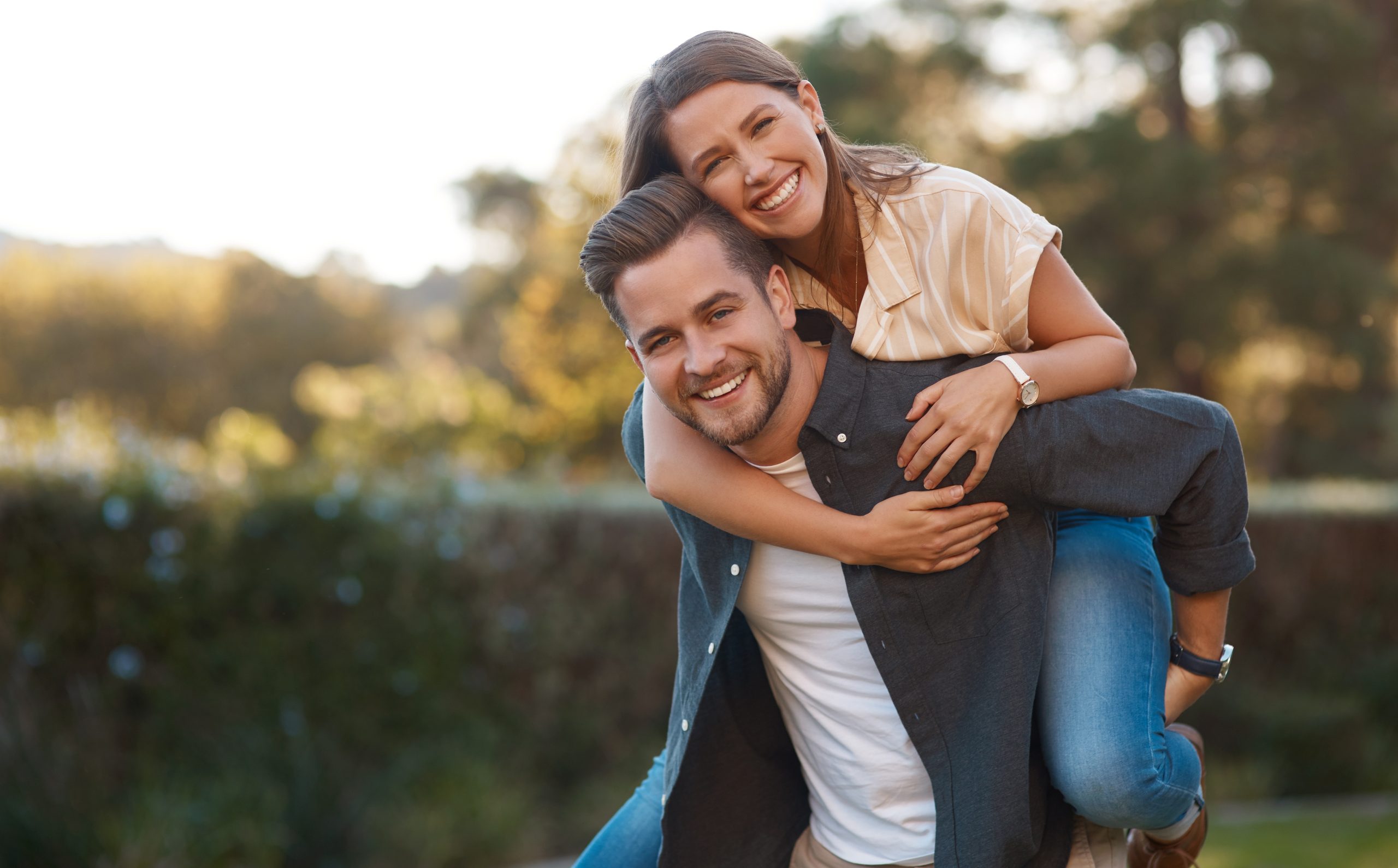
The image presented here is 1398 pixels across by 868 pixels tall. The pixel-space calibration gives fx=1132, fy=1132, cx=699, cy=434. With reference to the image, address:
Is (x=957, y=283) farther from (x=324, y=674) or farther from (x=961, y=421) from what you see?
(x=324, y=674)

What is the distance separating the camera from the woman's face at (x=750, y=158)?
8.81 ft

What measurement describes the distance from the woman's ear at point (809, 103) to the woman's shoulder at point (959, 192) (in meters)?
0.29

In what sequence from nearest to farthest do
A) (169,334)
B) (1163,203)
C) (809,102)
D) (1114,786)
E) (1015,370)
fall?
(1114,786), (1015,370), (809,102), (1163,203), (169,334)

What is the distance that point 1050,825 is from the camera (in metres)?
2.51

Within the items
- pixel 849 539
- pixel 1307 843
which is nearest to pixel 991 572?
pixel 849 539

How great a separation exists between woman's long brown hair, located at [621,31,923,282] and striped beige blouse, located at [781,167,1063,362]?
173 millimetres

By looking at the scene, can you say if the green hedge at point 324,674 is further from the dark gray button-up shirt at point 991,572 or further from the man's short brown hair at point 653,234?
the man's short brown hair at point 653,234

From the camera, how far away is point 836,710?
261 cm

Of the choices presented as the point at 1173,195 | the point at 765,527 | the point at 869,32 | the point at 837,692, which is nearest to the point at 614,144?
the point at 765,527

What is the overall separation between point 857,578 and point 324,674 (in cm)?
398

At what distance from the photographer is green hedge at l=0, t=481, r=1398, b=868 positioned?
4984 millimetres

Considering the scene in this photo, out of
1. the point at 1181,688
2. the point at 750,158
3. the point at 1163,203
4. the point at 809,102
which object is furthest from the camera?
the point at 1163,203

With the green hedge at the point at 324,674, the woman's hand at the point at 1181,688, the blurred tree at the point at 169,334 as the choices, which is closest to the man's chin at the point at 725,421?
the woman's hand at the point at 1181,688

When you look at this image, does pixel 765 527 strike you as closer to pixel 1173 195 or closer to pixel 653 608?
pixel 653 608
